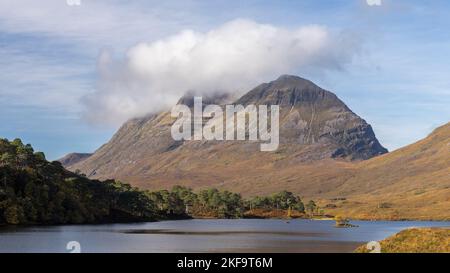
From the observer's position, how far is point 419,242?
81625 millimetres

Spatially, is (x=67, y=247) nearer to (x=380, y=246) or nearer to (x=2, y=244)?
(x=2, y=244)

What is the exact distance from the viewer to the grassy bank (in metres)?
79.2

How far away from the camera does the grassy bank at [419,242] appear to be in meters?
79.2
